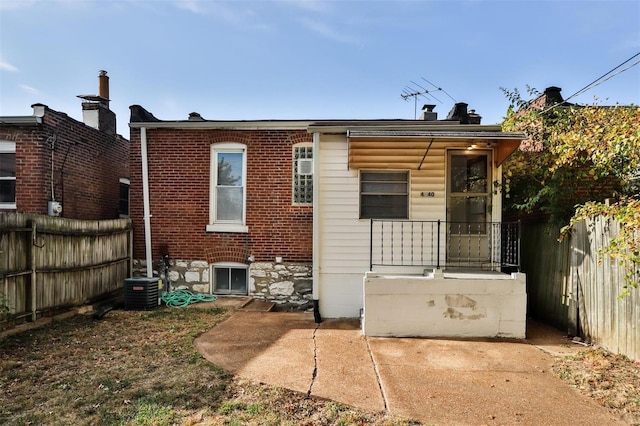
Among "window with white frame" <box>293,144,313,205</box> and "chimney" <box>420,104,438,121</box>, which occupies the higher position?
"chimney" <box>420,104,438,121</box>

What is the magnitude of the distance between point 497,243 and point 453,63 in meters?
5.31

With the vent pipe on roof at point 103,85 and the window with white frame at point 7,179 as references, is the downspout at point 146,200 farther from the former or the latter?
the vent pipe on roof at point 103,85

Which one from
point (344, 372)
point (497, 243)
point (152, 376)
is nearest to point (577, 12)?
point (497, 243)

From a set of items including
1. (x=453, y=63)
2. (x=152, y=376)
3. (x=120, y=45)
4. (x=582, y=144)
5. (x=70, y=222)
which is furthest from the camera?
(x=453, y=63)

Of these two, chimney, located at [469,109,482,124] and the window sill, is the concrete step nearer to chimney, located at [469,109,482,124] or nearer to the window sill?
the window sill

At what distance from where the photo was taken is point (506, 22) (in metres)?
7.20

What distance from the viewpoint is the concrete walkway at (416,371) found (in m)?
3.15

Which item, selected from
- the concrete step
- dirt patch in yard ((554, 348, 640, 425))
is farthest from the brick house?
dirt patch in yard ((554, 348, 640, 425))

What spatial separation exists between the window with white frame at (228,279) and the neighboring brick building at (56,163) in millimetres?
3656

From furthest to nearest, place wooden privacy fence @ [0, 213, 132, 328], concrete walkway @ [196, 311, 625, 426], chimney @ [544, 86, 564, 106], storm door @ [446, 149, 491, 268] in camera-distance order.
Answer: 1. chimney @ [544, 86, 564, 106]
2. storm door @ [446, 149, 491, 268]
3. wooden privacy fence @ [0, 213, 132, 328]
4. concrete walkway @ [196, 311, 625, 426]

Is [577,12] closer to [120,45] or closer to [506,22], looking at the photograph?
[506,22]

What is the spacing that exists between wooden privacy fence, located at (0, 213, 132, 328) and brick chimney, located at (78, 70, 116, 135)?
3.46 metres

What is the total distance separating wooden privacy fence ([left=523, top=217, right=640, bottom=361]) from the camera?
4.42 meters

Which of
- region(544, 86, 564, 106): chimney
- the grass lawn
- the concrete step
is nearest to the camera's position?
the grass lawn
